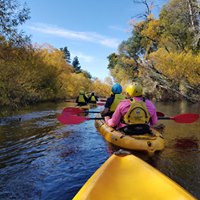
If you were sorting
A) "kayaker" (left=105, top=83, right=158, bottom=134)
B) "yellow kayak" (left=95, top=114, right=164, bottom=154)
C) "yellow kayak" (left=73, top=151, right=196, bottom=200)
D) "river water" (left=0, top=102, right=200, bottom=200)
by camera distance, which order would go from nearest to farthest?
"yellow kayak" (left=73, top=151, right=196, bottom=200) < "river water" (left=0, top=102, right=200, bottom=200) < "yellow kayak" (left=95, top=114, right=164, bottom=154) < "kayaker" (left=105, top=83, right=158, bottom=134)

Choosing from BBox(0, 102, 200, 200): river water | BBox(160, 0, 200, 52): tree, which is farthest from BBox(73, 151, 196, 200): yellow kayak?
BBox(160, 0, 200, 52): tree

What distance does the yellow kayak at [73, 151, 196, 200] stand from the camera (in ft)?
10.4

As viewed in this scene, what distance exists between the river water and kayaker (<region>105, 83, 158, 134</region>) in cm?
64

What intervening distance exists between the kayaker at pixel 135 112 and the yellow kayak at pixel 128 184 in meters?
2.37

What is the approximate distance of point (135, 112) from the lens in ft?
20.8

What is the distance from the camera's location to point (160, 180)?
11.5ft

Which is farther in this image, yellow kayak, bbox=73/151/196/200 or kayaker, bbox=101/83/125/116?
kayaker, bbox=101/83/125/116

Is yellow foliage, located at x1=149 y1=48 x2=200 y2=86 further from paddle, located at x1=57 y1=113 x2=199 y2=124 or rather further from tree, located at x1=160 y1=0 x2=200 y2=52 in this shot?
paddle, located at x1=57 y1=113 x2=199 y2=124

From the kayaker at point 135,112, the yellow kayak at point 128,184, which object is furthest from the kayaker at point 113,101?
the yellow kayak at point 128,184

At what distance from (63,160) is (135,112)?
6.74 ft

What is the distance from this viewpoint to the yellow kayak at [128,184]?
124 inches

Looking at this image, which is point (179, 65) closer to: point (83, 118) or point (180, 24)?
point (180, 24)

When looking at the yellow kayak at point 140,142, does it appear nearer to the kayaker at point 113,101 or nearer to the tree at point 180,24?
the kayaker at point 113,101

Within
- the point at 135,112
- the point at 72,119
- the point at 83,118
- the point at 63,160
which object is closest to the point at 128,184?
the point at 135,112
